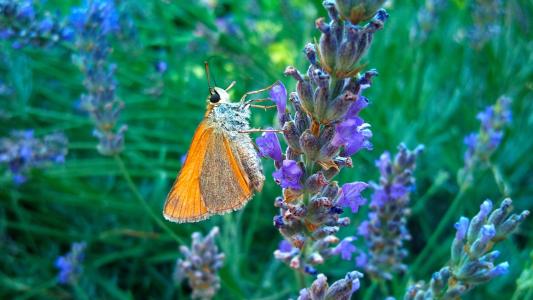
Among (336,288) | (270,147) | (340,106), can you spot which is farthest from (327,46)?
(336,288)

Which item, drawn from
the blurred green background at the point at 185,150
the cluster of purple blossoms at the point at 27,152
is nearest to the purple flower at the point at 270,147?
A: the blurred green background at the point at 185,150

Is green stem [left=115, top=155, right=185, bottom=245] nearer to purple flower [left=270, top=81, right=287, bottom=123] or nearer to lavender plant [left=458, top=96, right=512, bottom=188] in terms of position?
purple flower [left=270, top=81, right=287, bottom=123]

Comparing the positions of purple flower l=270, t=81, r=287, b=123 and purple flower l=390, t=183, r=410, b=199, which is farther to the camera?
purple flower l=390, t=183, r=410, b=199

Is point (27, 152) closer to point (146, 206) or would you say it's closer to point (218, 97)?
point (146, 206)

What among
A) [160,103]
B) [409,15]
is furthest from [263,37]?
[160,103]

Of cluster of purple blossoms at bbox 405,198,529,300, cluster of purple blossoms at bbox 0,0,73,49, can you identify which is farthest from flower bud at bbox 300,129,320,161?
cluster of purple blossoms at bbox 0,0,73,49

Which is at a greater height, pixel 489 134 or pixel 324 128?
pixel 489 134
